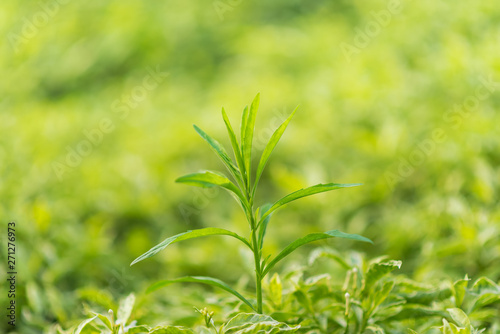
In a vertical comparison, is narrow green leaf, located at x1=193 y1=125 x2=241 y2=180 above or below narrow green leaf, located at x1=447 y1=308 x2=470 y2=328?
above

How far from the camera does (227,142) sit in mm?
3432

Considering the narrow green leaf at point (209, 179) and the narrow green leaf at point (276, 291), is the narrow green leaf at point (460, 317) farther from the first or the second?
the narrow green leaf at point (209, 179)

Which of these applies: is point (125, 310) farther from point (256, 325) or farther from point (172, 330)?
point (256, 325)

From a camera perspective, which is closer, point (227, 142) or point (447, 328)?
point (447, 328)

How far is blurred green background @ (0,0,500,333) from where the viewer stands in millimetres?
2090

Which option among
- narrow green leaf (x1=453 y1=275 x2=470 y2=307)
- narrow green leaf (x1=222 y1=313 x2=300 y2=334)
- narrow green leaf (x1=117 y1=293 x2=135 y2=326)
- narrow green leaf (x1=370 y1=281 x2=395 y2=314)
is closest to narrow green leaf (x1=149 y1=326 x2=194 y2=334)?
narrow green leaf (x1=222 y1=313 x2=300 y2=334)

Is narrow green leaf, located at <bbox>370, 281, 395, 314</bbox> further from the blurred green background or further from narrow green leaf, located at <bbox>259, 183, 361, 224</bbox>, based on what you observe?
the blurred green background

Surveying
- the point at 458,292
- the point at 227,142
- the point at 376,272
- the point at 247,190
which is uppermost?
the point at 247,190

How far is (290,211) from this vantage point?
2662 mm

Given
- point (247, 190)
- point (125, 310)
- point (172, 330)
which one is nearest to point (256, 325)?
point (172, 330)

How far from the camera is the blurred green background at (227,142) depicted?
2.09 m

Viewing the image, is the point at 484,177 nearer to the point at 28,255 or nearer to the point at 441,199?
the point at 441,199

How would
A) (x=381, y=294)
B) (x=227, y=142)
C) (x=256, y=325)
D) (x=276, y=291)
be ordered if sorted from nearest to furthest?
(x=256, y=325)
(x=381, y=294)
(x=276, y=291)
(x=227, y=142)

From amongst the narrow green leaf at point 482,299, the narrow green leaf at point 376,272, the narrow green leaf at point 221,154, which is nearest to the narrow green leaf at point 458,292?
the narrow green leaf at point 482,299
